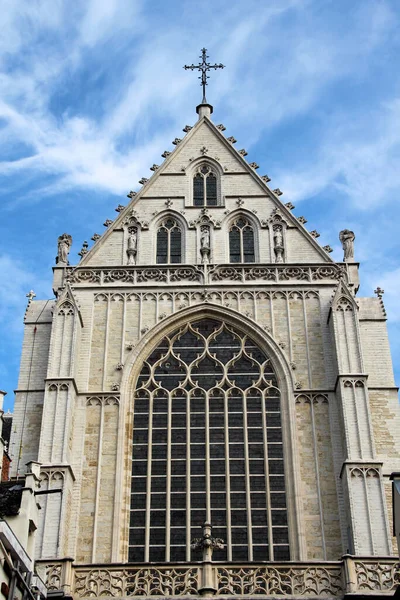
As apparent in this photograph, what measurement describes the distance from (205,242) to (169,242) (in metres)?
0.94

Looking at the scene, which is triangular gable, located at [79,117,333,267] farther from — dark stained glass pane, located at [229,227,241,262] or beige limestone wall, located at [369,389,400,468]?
beige limestone wall, located at [369,389,400,468]

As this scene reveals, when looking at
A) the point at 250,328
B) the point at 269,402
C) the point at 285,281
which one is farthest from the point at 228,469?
the point at 285,281

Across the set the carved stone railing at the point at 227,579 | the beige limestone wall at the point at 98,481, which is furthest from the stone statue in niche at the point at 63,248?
the carved stone railing at the point at 227,579

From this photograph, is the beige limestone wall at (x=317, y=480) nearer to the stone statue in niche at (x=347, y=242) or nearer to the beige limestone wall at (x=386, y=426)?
the beige limestone wall at (x=386, y=426)

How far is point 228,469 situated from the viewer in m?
21.5

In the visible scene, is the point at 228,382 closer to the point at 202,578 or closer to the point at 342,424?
the point at 342,424

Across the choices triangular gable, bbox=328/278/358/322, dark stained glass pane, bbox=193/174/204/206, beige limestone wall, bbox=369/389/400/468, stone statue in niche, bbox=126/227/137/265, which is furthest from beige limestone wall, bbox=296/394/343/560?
dark stained glass pane, bbox=193/174/204/206

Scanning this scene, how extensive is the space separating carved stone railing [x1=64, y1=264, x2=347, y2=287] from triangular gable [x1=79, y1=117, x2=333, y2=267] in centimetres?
47

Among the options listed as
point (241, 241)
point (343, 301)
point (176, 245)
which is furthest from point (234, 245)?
point (343, 301)

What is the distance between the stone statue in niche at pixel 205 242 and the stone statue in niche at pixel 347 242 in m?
3.26

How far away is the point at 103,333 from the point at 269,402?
162 inches

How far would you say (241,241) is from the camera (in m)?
25.7

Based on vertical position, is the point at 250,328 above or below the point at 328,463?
above

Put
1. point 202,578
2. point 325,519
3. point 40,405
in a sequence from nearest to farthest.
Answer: point 202,578, point 325,519, point 40,405
